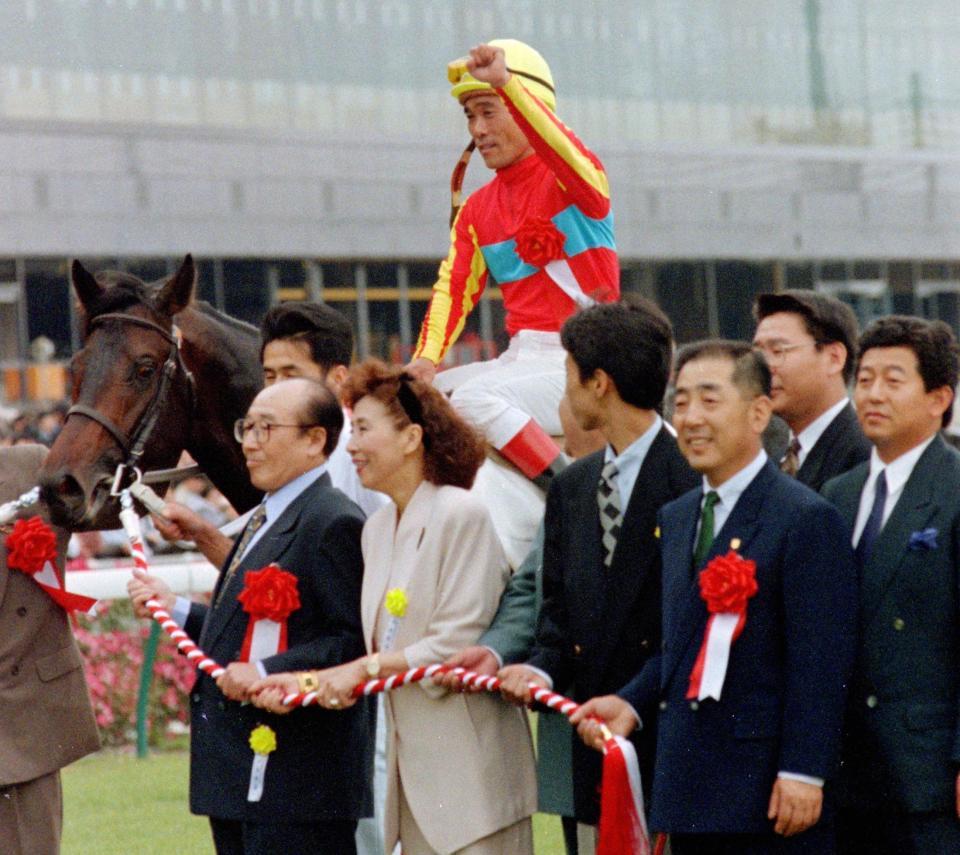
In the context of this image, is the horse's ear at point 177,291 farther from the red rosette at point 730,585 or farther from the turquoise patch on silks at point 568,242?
the red rosette at point 730,585

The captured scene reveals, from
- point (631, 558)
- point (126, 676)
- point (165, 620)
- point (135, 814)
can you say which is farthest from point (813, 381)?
point (126, 676)

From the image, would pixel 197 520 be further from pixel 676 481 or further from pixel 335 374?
pixel 676 481

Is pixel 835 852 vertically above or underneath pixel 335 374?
underneath

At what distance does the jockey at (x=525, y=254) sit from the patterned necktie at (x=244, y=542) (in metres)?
0.64

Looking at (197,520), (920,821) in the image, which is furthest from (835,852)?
(197,520)

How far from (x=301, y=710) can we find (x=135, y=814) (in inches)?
168

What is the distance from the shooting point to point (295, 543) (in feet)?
14.7

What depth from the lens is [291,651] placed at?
432 centimetres

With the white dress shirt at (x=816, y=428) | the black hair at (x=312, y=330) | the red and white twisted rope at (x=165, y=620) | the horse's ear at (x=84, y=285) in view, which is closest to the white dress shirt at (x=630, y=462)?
the white dress shirt at (x=816, y=428)

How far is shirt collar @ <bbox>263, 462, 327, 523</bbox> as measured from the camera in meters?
4.58

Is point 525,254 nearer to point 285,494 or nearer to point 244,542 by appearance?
point 285,494

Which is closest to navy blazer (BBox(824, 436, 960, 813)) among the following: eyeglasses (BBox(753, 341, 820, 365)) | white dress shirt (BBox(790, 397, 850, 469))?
white dress shirt (BBox(790, 397, 850, 469))

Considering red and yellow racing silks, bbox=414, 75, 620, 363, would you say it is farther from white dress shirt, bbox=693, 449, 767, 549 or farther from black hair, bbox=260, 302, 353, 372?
white dress shirt, bbox=693, 449, 767, 549

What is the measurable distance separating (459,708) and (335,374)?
4.91ft
